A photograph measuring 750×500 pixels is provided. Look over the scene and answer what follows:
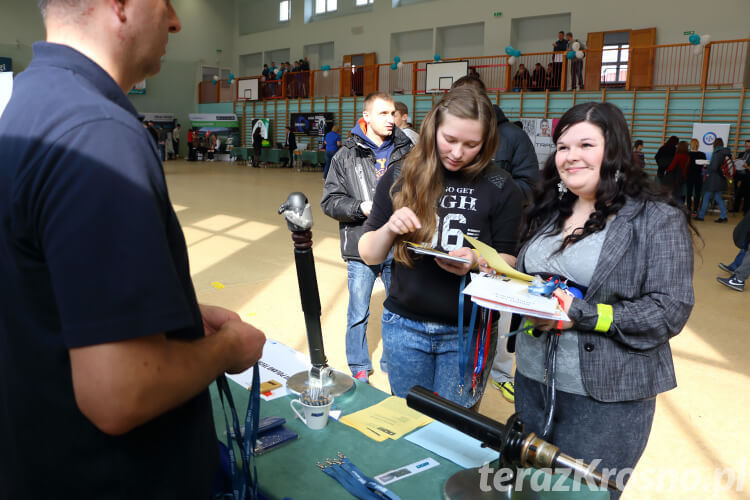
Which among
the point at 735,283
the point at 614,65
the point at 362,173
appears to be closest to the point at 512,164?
the point at 362,173

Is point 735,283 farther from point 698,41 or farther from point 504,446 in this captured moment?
point 698,41

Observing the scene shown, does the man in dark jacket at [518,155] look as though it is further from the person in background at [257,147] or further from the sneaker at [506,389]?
the person in background at [257,147]

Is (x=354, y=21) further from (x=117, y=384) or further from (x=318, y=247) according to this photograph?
(x=117, y=384)

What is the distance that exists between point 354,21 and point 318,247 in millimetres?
16756

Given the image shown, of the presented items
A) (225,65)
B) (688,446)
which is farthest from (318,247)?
(225,65)

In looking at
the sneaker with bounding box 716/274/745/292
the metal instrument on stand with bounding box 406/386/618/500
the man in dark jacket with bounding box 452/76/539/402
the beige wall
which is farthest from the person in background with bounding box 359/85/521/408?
the beige wall

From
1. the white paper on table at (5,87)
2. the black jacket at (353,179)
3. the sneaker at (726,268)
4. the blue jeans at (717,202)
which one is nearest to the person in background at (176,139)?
the blue jeans at (717,202)

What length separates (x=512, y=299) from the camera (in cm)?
144

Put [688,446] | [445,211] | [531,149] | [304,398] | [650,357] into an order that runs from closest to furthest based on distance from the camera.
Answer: [304,398], [650,357], [445,211], [688,446], [531,149]

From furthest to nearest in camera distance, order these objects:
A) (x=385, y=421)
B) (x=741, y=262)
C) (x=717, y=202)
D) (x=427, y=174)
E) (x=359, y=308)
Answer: (x=717, y=202) < (x=741, y=262) < (x=359, y=308) < (x=427, y=174) < (x=385, y=421)

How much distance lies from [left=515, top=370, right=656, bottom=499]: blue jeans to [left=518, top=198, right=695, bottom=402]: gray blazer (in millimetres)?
58

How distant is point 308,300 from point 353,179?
182cm

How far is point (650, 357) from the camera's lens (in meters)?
1.62

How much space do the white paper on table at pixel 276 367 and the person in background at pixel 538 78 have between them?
16168 mm
